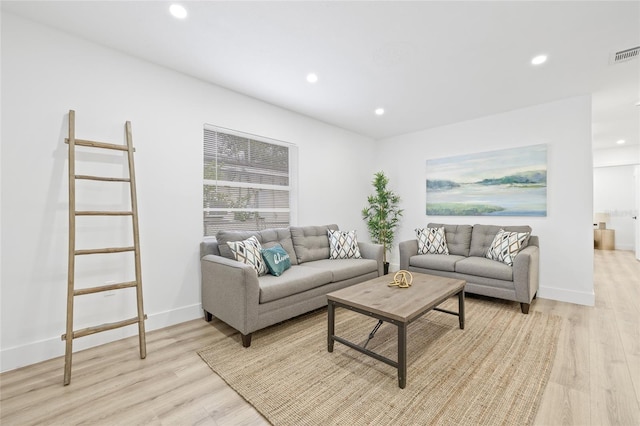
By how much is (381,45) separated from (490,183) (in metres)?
2.89

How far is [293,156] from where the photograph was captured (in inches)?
164

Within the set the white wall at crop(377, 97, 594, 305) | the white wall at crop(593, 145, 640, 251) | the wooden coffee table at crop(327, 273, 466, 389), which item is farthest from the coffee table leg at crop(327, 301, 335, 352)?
the white wall at crop(593, 145, 640, 251)

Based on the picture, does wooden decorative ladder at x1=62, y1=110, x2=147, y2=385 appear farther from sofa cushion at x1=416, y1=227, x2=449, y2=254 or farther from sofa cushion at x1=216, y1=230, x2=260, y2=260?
sofa cushion at x1=416, y1=227, x2=449, y2=254

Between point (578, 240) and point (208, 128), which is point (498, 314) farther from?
point (208, 128)

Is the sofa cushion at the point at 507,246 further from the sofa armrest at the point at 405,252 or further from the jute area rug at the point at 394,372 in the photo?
the sofa armrest at the point at 405,252

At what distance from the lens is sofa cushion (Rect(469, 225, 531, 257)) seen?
3.81 m

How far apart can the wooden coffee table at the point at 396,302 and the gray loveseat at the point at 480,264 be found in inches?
35.5

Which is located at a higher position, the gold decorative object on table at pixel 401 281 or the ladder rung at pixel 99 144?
the ladder rung at pixel 99 144

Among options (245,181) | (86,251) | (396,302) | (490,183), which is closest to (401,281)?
(396,302)

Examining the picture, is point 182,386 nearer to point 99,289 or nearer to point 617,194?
point 99,289

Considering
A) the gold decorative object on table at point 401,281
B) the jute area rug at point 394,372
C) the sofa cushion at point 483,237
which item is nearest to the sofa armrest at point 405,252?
the sofa cushion at point 483,237

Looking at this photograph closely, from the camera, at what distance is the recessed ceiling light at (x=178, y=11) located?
2002 mm

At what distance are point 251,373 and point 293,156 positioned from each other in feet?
9.76

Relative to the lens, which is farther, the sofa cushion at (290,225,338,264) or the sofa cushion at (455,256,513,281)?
the sofa cushion at (290,225,338,264)
